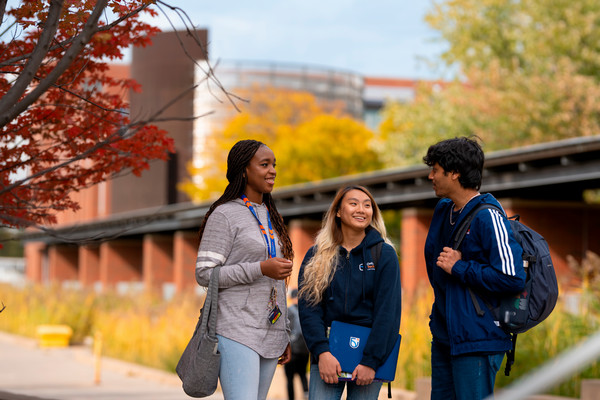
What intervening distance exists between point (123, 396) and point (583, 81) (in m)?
20.1

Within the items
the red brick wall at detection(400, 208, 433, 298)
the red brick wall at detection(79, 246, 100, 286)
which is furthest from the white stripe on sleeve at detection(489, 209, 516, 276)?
the red brick wall at detection(79, 246, 100, 286)

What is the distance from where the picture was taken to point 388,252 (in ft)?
14.8

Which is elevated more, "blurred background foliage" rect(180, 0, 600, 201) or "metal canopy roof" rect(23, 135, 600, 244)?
"blurred background foliage" rect(180, 0, 600, 201)

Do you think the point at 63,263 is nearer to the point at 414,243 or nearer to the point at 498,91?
the point at 498,91

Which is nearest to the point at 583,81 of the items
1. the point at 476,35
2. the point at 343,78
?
the point at 476,35

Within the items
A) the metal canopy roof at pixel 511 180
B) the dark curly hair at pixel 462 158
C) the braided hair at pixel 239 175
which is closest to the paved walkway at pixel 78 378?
the metal canopy roof at pixel 511 180

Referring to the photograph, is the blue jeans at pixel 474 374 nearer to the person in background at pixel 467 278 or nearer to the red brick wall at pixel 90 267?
the person in background at pixel 467 278

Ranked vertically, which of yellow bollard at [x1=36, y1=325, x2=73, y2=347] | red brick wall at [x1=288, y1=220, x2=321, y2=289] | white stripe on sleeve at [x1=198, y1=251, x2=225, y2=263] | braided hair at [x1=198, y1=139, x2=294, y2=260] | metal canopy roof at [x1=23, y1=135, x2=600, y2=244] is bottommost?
yellow bollard at [x1=36, y1=325, x2=73, y2=347]

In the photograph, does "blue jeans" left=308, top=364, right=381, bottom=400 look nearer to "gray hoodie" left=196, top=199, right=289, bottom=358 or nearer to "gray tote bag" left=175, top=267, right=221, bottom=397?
"gray hoodie" left=196, top=199, right=289, bottom=358

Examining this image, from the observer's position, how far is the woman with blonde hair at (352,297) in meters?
4.36

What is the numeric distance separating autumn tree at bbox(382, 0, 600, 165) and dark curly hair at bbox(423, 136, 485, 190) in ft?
81.2

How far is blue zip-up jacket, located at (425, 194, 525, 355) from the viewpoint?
4.04 m

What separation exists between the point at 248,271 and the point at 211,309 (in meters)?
0.26

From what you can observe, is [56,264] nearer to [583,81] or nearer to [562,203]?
[583,81]
